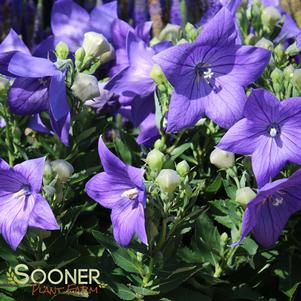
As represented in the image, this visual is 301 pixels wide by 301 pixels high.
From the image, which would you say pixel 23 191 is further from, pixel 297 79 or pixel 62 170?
Answer: pixel 297 79

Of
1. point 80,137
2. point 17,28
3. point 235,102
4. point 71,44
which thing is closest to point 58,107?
point 80,137

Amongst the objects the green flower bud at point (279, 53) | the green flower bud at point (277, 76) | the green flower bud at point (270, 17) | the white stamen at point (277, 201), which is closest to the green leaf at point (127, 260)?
the white stamen at point (277, 201)

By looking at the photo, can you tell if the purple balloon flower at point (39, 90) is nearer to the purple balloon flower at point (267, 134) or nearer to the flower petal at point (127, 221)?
the flower petal at point (127, 221)

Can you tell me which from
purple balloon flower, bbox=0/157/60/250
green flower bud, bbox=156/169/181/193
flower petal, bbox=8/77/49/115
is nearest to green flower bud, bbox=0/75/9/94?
flower petal, bbox=8/77/49/115

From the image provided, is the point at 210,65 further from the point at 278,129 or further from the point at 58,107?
the point at 58,107

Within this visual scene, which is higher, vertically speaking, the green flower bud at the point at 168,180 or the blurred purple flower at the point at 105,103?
the green flower bud at the point at 168,180

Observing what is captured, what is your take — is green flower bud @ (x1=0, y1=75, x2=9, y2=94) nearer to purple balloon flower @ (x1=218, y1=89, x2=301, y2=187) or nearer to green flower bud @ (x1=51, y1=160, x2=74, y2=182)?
green flower bud @ (x1=51, y1=160, x2=74, y2=182)
